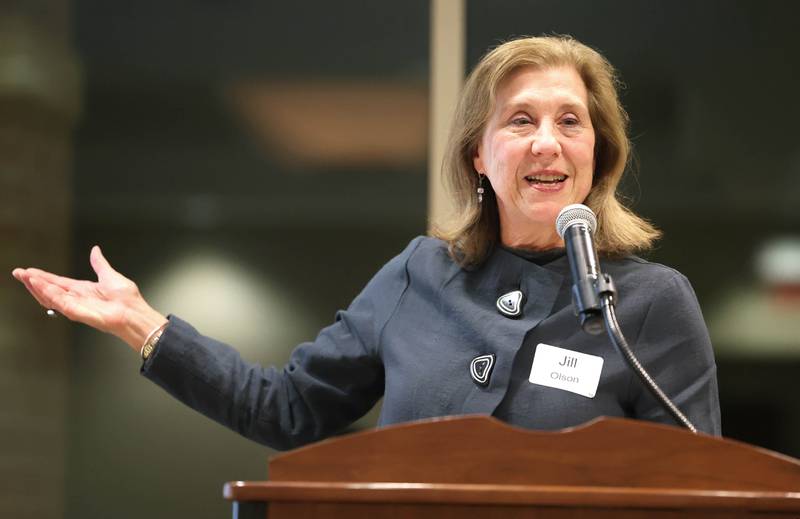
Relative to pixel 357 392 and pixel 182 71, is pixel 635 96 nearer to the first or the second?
pixel 182 71

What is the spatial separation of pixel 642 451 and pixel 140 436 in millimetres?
2887

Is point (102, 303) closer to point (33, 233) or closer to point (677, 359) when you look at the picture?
point (677, 359)

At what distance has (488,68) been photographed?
2.25 meters

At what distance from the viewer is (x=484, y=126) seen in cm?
229

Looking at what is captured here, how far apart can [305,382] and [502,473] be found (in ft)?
3.10

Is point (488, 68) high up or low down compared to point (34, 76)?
down

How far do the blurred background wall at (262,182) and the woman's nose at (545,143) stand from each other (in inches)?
69.7

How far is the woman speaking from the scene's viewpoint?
6.41ft

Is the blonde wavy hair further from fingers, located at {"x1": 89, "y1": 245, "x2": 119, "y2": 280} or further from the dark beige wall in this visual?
the dark beige wall

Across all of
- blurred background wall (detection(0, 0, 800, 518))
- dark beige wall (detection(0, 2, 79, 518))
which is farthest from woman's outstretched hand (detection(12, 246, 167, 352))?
dark beige wall (detection(0, 2, 79, 518))

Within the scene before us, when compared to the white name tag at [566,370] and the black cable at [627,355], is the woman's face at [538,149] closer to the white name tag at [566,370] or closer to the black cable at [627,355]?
the white name tag at [566,370]

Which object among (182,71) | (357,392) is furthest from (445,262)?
(182,71)

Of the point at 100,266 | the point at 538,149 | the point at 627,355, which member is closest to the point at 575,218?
the point at 627,355

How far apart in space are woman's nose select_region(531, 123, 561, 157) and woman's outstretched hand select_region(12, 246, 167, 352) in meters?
0.81
